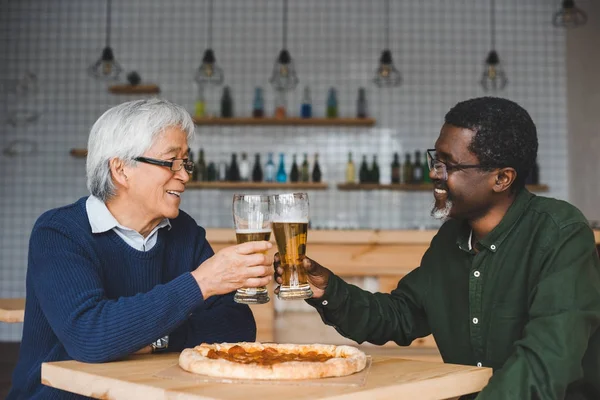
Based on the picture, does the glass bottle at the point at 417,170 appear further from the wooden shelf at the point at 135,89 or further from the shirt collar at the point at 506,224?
the shirt collar at the point at 506,224

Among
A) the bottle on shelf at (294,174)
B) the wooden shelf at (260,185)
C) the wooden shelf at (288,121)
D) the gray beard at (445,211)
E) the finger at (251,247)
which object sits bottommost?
the finger at (251,247)

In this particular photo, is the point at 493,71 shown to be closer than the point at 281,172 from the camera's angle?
Yes

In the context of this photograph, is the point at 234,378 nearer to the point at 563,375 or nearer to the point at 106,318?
the point at 106,318

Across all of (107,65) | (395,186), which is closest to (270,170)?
(395,186)

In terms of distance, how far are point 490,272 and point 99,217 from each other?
0.92 metres

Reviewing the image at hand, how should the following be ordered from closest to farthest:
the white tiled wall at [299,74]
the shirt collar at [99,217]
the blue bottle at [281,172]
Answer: the shirt collar at [99,217] → the blue bottle at [281,172] → the white tiled wall at [299,74]

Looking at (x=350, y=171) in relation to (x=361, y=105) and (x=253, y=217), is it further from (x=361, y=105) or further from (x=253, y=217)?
(x=253, y=217)

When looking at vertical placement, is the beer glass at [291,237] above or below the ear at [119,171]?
below

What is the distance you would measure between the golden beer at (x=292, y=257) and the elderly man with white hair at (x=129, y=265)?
41 mm

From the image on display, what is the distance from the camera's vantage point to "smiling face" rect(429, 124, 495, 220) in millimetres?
1699

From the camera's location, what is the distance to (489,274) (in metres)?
1.68

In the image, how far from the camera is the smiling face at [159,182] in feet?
5.64

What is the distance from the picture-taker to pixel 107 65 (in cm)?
519

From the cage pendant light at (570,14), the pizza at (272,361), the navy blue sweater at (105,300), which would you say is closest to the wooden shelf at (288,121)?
the cage pendant light at (570,14)
